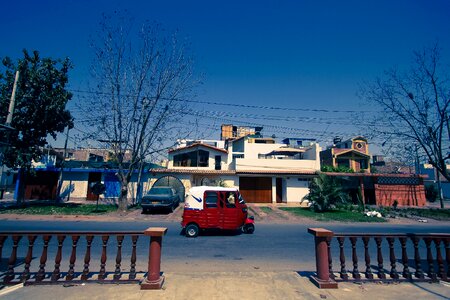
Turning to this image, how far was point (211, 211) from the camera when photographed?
9695 millimetres

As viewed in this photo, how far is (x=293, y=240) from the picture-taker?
921 cm

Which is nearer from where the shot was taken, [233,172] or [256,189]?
[233,172]

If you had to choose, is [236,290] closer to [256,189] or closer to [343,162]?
[256,189]

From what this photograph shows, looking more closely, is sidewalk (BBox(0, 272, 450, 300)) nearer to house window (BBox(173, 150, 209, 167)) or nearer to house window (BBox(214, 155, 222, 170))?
house window (BBox(173, 150, 209, 167))

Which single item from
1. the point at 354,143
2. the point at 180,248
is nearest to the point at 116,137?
the point at 180,248

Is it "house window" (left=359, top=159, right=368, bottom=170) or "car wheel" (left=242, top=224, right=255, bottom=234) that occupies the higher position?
"house window" (left=359, top=159, right=368, bottom=170)

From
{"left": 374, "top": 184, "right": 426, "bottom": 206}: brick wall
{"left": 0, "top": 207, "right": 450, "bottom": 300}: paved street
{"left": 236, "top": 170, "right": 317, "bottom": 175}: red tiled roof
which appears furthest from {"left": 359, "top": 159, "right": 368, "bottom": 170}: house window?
{"left": 0, "top": 207, "right": 450, "bottom": 300}: paved street

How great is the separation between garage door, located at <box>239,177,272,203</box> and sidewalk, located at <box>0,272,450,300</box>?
20.8 metres

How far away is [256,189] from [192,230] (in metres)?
16.8

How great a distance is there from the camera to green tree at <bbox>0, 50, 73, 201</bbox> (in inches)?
650

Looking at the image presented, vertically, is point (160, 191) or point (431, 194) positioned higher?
point (160, 191)

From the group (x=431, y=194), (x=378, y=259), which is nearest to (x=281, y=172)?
(x=378, y=259)

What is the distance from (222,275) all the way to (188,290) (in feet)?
3.40

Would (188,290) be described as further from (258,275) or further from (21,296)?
(21,296)
